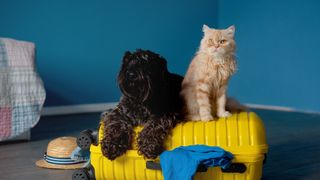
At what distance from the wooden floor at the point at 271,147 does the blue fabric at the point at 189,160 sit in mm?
522

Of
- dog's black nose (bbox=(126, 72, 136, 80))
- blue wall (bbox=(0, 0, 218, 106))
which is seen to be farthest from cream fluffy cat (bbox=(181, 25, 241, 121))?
blue wall (bbox=(0, 0, 218, 106))

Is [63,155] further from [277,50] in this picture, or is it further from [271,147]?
[277,50]

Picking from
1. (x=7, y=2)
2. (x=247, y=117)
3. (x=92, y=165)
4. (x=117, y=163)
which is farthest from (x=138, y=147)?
(x=7, y=2)

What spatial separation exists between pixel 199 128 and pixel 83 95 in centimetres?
266

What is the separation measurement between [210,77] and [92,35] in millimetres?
2575

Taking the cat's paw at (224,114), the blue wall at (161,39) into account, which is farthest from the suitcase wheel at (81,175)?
the blue wall at (161,39)

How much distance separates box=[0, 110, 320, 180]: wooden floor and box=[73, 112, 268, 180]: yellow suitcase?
339 millimetres

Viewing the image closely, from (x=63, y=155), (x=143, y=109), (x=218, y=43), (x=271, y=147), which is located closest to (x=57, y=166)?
(x=63, y=155)

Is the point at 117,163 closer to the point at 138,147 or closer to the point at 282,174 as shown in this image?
the point at 138,147

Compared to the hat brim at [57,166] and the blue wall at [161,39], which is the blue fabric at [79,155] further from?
the blue wall at [161,39]

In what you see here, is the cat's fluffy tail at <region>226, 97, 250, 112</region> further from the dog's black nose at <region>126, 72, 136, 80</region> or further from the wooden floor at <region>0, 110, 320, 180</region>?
the dog's black nose at <region>126, 72, 136, 80</region>

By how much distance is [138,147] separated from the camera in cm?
184

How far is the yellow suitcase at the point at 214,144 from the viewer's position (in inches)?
70.2

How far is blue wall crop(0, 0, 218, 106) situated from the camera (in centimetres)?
401
